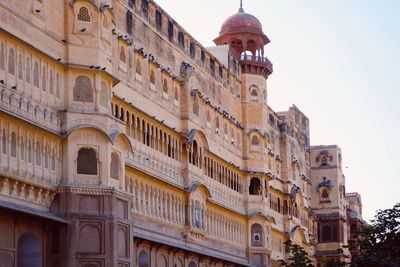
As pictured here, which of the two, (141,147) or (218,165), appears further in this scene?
(218,165)

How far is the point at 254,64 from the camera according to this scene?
6831 centimetres

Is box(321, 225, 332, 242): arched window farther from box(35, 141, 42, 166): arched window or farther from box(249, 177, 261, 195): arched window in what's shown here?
box(35, 141, 42, 166): arched window

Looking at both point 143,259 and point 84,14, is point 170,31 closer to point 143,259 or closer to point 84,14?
point 143,259

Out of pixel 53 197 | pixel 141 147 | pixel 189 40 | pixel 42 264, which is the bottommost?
pixel 42 264

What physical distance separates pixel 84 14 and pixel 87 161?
587 centimetres

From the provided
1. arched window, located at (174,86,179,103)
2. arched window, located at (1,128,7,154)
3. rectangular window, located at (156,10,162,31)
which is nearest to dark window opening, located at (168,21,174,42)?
rectangular window, located at (156,10,162,31)

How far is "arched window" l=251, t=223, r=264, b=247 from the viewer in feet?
216

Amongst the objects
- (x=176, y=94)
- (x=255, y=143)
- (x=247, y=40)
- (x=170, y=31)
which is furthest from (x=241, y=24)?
(x=176, y=94)

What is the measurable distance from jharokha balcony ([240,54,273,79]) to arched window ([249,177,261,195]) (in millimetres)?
7087

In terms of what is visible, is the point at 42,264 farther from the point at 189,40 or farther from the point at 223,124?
the point at 223,124

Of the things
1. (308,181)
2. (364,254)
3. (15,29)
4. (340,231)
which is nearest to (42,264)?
(15,29)

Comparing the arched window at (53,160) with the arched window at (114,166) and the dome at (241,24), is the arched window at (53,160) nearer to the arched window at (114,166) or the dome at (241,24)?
the arched window at (114,166)

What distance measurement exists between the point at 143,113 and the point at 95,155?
30.2ft

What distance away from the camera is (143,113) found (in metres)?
48.9
